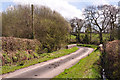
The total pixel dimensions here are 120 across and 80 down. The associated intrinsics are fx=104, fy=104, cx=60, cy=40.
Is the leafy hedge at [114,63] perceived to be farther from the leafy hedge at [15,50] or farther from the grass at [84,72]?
the leafy hedge at [15,50]

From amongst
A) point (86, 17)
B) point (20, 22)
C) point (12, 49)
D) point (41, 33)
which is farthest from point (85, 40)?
Result: point (12, 49)

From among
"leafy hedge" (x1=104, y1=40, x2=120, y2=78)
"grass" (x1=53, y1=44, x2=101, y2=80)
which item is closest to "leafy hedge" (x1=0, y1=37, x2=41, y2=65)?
"grass" (x1=53, y1=44, x2=101, y2=80)

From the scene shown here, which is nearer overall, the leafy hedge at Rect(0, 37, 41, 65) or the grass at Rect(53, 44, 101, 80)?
the grass at Rect(53, 44, 101, 80)

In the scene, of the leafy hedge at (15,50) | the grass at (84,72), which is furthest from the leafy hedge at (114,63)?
the leafy hedge at (15,50)

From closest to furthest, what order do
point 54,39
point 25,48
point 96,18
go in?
point 25,48, point 54,39, point 96,18

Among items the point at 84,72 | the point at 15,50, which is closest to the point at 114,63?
the point at 84,72

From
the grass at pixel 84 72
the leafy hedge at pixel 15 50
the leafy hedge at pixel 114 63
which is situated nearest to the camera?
the leafy hedge at pixel 114 63

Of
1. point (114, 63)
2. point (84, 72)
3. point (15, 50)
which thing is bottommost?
point (84, 72)

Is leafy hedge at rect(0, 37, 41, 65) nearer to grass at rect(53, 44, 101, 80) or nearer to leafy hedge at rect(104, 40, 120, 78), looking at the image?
grass at rect(53, 44, 101, 80)

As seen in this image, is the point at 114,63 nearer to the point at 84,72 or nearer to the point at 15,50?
the point at 84,72

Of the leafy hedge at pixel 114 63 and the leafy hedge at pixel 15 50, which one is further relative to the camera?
the leafy hedge at pixel 15 50

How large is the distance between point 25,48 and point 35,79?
5.65m

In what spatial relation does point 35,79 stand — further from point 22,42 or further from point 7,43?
point 22,42

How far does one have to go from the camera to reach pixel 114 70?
5160 millimetres
